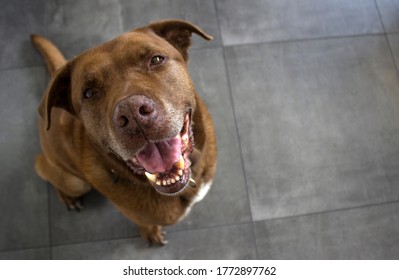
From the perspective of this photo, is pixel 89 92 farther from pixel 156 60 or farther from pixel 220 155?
pixel 220 155

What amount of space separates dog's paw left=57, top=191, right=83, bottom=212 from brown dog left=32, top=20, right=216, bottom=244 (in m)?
0.51

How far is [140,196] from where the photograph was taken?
209 cm

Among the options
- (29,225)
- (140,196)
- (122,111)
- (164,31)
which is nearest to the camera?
(122,111)

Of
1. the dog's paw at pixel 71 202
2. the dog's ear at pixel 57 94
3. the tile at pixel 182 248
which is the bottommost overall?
the tile at pixel 182 248

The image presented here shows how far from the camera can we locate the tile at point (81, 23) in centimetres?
318

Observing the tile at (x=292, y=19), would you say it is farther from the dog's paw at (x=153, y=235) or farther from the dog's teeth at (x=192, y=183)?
the dog's paw at (x=153, y=235)

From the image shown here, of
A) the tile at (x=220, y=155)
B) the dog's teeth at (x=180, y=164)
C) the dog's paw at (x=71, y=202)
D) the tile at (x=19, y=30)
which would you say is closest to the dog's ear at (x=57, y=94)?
the dog's teeth at (x=180, y=164)

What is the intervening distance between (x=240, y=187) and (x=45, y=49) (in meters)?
1.86

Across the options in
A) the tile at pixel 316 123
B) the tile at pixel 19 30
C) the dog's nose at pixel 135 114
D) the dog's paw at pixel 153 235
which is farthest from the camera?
the tile at pixel 19 30

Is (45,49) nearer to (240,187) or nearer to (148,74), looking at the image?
(148,74)

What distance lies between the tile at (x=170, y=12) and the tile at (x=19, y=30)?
774 millimetres

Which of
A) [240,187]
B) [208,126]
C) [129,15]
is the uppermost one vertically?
[129,15]

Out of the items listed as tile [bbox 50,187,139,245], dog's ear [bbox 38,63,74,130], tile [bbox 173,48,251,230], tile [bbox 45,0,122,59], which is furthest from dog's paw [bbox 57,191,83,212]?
tile [bbox 45,0,122,59]
